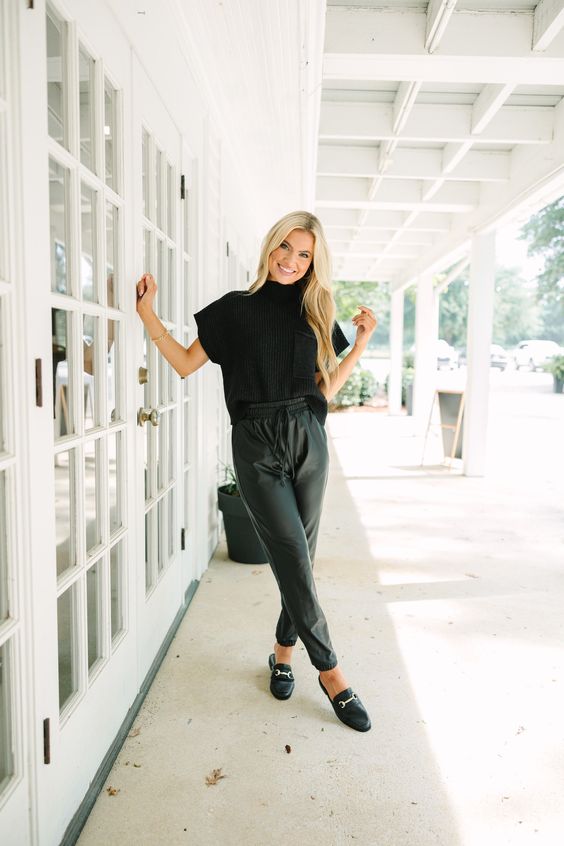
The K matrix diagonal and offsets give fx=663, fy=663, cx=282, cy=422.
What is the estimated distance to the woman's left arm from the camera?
7.49 ft

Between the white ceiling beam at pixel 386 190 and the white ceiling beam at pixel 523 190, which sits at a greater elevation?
the white ceiling beam at pixel 386 190

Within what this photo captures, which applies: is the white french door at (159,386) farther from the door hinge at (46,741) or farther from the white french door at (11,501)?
the white french door at (11,501)

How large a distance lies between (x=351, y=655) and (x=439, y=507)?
114 inches

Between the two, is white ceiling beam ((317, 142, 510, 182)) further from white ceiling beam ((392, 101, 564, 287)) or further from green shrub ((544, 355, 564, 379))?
green shrub ((544, 355, 564, 379))

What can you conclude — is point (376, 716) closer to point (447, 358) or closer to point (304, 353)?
point (304, 353)

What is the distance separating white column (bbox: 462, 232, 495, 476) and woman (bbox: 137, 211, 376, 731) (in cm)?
465

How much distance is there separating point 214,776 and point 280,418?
104 cm

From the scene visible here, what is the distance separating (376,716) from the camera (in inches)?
85.5

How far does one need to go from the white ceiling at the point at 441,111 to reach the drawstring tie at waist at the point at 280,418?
1.97 m

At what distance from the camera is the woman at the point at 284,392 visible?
208 cm

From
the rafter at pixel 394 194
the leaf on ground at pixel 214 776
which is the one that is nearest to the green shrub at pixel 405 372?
the rafter at pixel 394 194

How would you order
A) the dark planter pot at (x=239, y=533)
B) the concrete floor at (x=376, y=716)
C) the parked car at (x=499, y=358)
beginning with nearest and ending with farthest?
the concrete floor at (x=376, y=716) < the dark planter pot at (x=239, y=533) < the parked car at (x=499, y=358)

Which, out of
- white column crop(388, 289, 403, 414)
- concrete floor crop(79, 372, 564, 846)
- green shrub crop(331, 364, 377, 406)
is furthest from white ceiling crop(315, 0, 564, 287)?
green shrub crop(331, 364, 377, 406)

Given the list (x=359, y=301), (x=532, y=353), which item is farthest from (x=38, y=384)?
(x=532, y=353)
